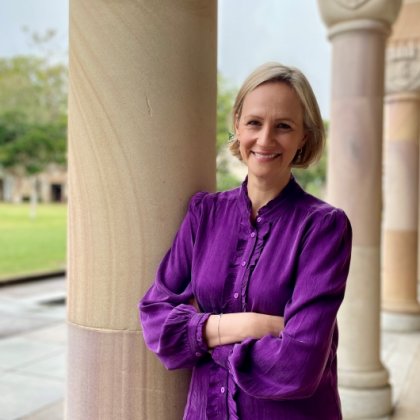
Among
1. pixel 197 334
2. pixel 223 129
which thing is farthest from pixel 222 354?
pixel 223 129

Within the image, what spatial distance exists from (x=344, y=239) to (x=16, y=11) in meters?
29.6

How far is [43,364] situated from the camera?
5797 millimetres

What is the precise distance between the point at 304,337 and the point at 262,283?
7.3 inches

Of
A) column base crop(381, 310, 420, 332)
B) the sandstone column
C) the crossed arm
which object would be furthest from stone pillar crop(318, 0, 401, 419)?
column base crop(381, 310, 420, 332)

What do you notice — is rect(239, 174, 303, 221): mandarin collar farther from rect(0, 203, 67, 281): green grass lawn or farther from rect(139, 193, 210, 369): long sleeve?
rect(0, 203, 67, 281): green grass lawn


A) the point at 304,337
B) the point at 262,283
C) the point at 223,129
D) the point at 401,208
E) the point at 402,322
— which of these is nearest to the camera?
the point at 304,337

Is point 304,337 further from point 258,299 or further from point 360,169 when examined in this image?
point 360,169

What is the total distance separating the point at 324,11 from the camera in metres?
4.29

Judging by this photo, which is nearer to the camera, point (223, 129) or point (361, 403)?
point (361, 403)

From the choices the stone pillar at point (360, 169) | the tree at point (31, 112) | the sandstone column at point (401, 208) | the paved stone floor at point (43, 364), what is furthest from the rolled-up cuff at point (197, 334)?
the tree at point (31, 112)

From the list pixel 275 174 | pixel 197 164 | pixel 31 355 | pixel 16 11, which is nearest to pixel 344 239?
pixel 275 174

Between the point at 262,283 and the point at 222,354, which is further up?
the point at 262,283

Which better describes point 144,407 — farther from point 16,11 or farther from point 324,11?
point 16,11

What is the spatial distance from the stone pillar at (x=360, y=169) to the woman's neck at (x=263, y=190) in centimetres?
277
